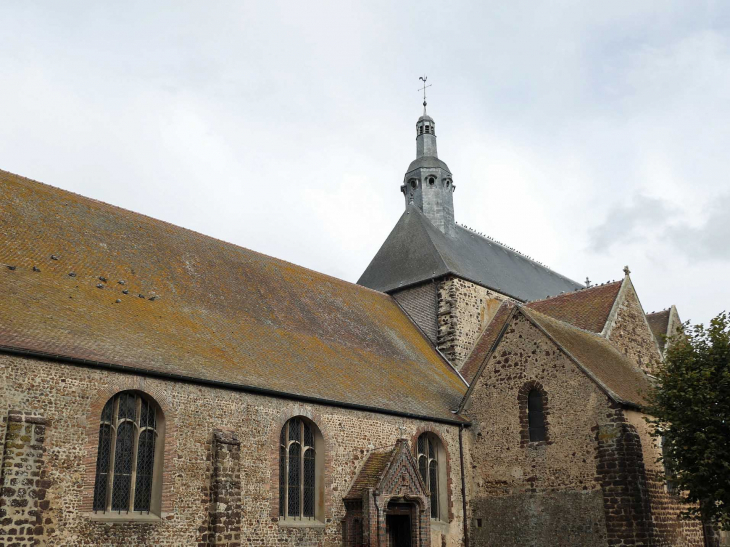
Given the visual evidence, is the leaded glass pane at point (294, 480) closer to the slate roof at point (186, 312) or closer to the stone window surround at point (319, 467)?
the stone window surround at point (319, 467)

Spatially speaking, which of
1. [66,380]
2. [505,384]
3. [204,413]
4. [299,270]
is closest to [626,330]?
[505,384]

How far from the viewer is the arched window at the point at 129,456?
46.0 ft

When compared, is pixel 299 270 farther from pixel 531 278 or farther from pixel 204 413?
pixel 531 278

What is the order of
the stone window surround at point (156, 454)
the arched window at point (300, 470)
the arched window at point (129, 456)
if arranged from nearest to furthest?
the stone window surround at point (156, 454) → the arched window at point (129, 456) → the arched window at point (300, 470)

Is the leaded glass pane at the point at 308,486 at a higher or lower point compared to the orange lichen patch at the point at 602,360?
lower

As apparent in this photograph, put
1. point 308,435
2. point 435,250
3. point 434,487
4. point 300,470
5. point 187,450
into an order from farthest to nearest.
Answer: point 435,250, point 434,487, point 308,435, point 300,470, point 187,450

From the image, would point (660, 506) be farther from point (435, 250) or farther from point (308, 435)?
point (435, 250)

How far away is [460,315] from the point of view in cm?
2656

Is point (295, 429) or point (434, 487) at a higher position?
point (295, 429)

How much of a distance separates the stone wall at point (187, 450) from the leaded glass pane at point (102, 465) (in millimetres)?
298

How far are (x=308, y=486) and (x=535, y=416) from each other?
6.91m

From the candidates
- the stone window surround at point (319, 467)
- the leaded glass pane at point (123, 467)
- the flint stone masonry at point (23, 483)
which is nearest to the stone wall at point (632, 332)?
the stone window surround at point (319, 467)

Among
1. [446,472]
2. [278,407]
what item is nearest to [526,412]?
[446,472]

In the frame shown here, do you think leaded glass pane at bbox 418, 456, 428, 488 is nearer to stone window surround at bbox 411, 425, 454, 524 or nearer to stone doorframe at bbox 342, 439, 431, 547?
stone window surround at bbox 411, 425, 454, 524
